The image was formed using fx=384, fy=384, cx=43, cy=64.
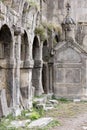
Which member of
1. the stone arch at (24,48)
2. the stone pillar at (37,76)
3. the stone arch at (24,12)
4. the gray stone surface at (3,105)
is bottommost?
the gray stone surface at (3,105)

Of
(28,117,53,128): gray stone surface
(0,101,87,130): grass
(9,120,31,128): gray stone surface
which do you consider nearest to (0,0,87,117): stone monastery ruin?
(0,101,87,130): grass

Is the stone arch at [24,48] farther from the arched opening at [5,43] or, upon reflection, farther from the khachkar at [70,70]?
the khachkar at [70,70]

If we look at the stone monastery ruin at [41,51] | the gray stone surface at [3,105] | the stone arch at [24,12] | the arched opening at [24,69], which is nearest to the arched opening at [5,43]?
the stone monastery ruin at [41,51]

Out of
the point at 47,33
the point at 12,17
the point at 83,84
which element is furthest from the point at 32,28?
the point at 83,84

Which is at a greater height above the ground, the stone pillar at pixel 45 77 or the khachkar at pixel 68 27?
the khachkar at pixel 68 27

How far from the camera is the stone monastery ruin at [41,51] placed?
1210cm

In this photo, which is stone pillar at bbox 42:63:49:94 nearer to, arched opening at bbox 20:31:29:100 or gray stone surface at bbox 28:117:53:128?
arched opening at bbox 20:31:29:100

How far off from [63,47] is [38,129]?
873cm

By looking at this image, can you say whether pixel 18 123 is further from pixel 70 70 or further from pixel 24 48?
pixel 70 70

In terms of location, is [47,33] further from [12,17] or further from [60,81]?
[12,17]

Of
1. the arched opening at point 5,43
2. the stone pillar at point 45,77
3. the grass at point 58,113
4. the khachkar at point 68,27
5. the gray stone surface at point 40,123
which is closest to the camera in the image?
the gray stone surface at point 40,123

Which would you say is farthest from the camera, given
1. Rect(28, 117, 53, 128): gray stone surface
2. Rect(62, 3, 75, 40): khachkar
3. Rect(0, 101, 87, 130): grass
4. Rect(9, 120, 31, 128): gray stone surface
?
Rect(62, 3, 75, 40): khachkar

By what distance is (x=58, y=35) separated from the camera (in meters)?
20.1

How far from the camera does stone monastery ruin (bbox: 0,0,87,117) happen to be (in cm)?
1210
